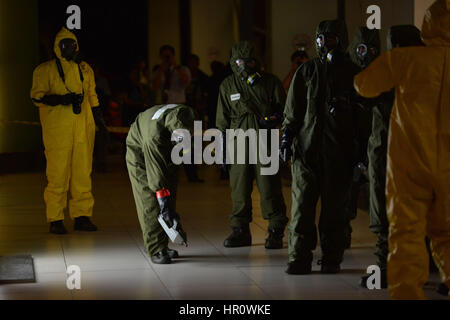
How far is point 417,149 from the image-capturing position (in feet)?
18.7

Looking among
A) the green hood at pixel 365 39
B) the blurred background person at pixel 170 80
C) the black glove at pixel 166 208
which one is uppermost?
the green hood at pixel 365 39

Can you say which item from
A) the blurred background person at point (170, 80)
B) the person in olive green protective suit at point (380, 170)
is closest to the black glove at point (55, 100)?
the person in olive green protective suit at point (380, 170)

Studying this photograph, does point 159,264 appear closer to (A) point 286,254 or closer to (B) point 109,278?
(B) point 109,278

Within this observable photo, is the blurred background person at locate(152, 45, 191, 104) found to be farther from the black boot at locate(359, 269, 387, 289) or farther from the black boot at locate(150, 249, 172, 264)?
the black boot at locate(359, 269, 387, 289)

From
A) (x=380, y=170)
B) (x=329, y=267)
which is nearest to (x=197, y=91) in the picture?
(x=329, y=267)

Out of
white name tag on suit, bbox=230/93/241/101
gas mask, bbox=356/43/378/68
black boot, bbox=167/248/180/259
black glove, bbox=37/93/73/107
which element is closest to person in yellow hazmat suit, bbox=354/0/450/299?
gas mask, bbox=356/43/378/68

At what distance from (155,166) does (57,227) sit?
2.35m

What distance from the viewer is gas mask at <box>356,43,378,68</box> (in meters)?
7.64

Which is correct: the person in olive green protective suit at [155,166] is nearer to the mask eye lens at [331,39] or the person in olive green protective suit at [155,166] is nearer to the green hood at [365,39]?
the mask eye lens at [331,39]

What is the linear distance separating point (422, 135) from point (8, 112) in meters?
11.4

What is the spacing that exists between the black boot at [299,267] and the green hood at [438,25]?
2.22 meters

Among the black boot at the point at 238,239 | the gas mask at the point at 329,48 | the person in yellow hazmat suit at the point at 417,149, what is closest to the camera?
the person in yellow hazmat suit at the point at 417,149

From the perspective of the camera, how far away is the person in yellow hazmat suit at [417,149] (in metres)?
5.70

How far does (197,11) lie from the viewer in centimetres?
2464
